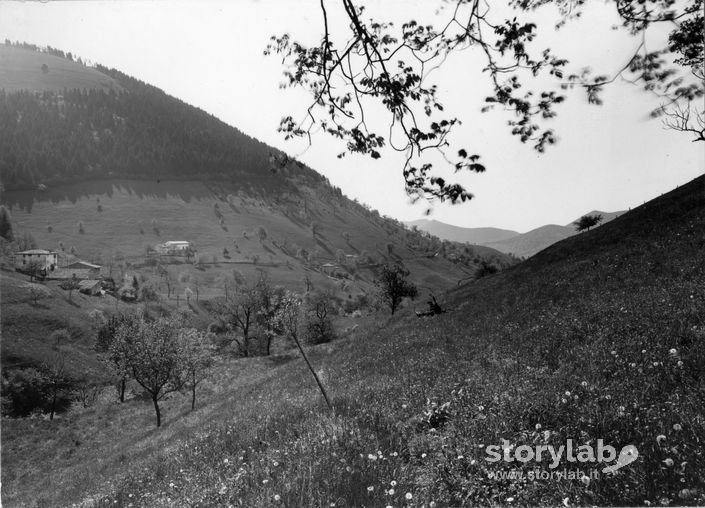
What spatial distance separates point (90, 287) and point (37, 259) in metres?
37.7

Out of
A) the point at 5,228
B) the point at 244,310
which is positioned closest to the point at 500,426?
the point at 244,310

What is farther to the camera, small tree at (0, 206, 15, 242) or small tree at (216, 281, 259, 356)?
small tree at (0, 206, 15, 242)

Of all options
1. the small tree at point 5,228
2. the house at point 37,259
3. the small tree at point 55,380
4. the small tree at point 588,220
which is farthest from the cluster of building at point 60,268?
the small tree at point 588,220

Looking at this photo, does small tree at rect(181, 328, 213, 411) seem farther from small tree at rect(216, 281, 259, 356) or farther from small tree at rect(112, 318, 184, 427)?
small tree at rect(216, 281, 259, 356)

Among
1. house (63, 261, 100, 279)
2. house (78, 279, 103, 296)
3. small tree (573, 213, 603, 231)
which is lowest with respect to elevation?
house (78, 279, 103, 296)

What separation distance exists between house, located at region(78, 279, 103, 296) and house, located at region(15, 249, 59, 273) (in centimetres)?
2366

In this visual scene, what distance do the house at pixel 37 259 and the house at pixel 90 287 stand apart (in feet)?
77.6

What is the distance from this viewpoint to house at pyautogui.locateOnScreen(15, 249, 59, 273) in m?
161

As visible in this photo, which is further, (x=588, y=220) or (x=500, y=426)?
(x=588, y=220)

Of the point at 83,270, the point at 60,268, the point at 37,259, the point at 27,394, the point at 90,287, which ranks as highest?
the point at 37,259

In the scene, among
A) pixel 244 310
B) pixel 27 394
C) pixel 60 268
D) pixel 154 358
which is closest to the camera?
pixel 154 358

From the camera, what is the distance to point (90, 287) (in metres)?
152

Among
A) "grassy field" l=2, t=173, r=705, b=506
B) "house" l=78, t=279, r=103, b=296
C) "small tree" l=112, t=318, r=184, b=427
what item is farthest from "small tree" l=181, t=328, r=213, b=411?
"house" l=78, t=279, r=103, b=296

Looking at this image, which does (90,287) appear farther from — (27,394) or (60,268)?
(27,394)
